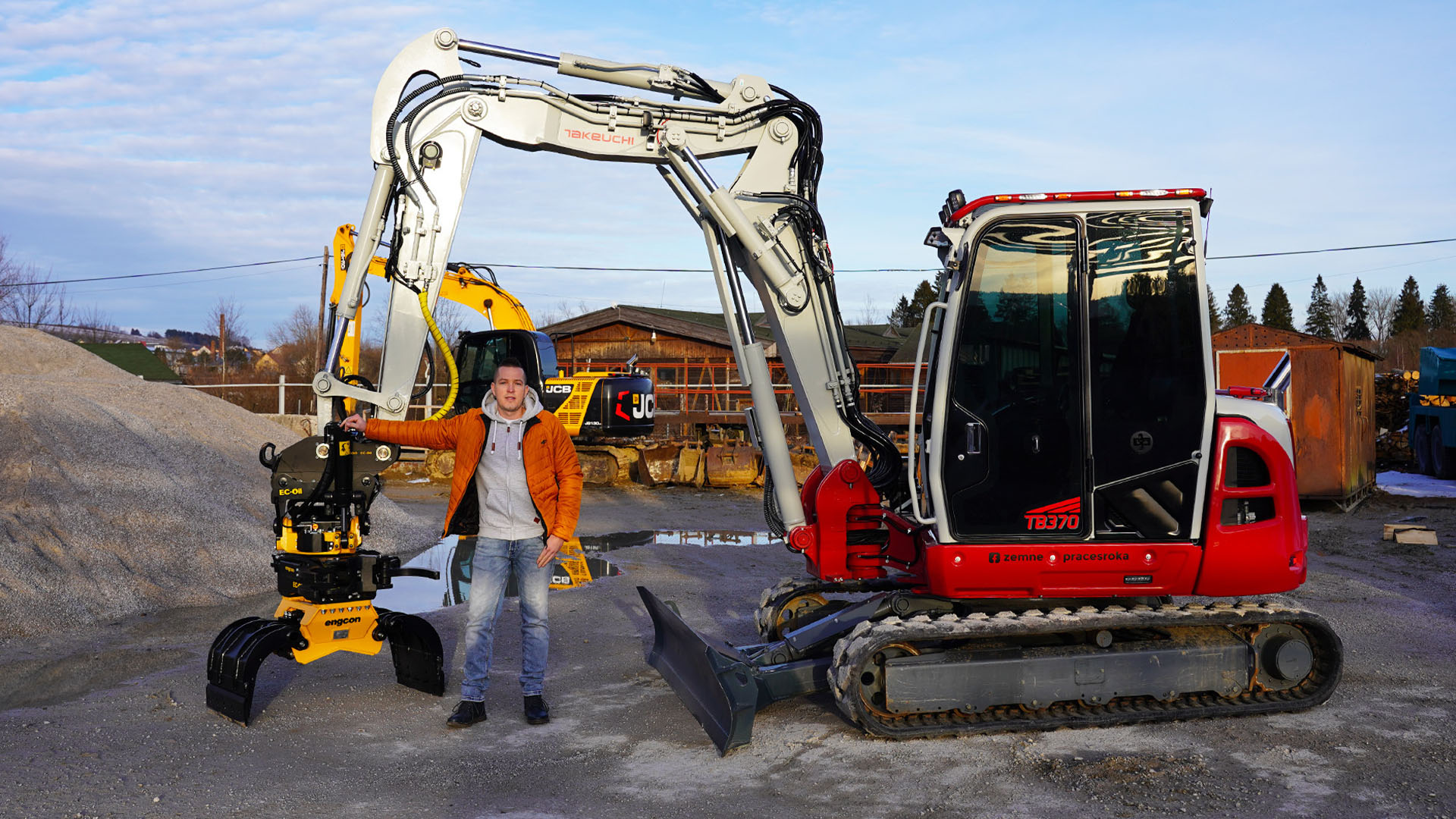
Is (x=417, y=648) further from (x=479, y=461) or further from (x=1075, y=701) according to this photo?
(x=1075, y=701)

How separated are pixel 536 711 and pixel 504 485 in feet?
4.07

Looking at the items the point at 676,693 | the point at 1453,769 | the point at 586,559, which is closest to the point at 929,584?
the point at 676,693

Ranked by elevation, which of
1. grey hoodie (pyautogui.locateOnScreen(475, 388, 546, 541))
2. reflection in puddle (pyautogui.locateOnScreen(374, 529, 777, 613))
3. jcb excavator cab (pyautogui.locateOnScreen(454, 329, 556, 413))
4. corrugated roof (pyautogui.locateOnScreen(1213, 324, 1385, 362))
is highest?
corrugated roof (pyautogui.locateOnScreen(1213, 324, 1385, 362))

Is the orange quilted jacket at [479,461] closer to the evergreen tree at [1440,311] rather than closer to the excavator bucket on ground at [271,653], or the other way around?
the excavator bucket on ground at [271,653]

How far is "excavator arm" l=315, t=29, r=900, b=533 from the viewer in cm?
640

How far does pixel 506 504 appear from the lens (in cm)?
589

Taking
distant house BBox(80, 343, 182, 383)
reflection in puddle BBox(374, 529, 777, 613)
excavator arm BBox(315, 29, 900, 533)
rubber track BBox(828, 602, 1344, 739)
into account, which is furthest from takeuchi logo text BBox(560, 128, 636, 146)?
distant house BBox(80, 343, 182, 383)

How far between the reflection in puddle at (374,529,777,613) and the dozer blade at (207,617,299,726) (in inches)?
70.8

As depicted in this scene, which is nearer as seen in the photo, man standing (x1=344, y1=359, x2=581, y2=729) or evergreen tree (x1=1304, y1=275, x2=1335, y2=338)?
man standing (x1=344, y1=359, x2=581, y2=729)

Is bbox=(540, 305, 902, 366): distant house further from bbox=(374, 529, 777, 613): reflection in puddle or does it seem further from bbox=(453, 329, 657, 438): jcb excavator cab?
bbox=(374, 529, 777, 613): reflection in puddle

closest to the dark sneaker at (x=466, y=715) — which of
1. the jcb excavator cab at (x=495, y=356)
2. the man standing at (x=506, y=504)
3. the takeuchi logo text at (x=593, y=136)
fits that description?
the man standing at (x=506, y=504)

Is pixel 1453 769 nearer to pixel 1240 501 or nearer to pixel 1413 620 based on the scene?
pixel 1240 501

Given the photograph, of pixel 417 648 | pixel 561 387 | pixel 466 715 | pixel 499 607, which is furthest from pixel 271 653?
pixel 561 387

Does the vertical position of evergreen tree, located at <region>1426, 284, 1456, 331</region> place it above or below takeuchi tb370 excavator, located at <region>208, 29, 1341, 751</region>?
above
